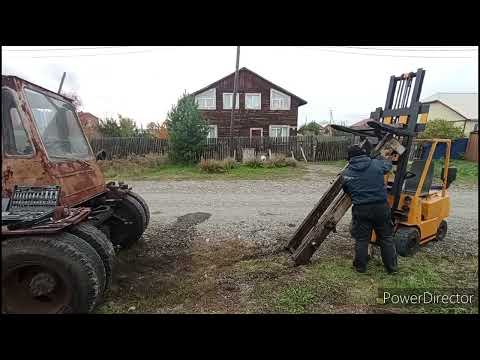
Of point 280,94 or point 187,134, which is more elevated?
point 280,94

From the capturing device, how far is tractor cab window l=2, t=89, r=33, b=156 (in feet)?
10.4

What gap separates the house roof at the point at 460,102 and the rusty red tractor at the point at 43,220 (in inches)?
1587

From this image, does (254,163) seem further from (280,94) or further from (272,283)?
(280,94)

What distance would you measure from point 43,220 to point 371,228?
417cm

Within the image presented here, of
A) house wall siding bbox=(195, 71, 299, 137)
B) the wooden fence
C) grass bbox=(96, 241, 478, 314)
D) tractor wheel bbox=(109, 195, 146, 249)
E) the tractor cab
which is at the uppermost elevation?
house wall siding bbox=(195, 71, 299, 137)

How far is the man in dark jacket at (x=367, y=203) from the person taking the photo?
412cm

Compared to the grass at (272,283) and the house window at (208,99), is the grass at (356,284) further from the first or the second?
the house window at (208,99)

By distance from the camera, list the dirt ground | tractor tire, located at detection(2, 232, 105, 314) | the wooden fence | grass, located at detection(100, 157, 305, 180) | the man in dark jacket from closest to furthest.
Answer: tractor tire, located at detection(2, 232, 105, 314) → the dirt ground → the man in dark jacket → grass, located at detection(100, 157, 305, 180) → the wooden fence

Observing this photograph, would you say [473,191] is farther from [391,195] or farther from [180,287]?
[180,287]

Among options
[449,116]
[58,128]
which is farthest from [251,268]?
[449,116]

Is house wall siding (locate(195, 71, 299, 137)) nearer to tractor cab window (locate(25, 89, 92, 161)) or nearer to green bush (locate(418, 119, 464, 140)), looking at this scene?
green bush (locate(418, 119, 464, 140))

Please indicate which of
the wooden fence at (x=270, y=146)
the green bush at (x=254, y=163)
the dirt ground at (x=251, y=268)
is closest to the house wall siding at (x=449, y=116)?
the wooden fence at (x=270, y=146)

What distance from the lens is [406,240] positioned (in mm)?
4711

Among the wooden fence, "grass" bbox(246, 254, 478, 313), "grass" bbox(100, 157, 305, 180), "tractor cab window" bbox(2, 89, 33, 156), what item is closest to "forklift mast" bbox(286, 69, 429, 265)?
"grass" bbox(246, 254, 478, 313)
